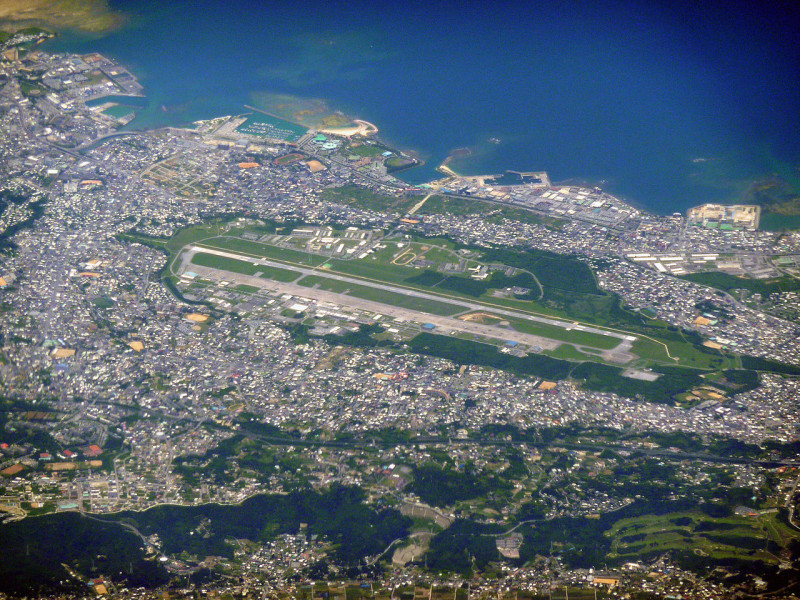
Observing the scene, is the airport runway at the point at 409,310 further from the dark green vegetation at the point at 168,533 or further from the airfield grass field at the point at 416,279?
Answer: the dark green vegetation at the point at 168,533

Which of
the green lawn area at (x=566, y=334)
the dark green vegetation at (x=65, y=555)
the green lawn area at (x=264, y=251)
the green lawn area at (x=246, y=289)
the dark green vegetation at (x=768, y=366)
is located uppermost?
the dark green vegetation at (x=768, y=366)

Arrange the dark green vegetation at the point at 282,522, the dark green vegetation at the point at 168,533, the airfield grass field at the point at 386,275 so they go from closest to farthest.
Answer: the dark green vegetation at the point at 168,533 → the dark green vegetation at the point at 282,522 → the airfield grass field at the point at 386,275

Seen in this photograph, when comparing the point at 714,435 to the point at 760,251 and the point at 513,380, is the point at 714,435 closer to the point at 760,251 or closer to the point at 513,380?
the point at 513,380

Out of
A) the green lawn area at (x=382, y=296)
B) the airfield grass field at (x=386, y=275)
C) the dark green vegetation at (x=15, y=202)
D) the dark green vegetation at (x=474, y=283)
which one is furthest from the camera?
the dark green vegetation at (x=15, y=202)

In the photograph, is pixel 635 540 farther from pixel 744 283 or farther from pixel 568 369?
pixel 744 283

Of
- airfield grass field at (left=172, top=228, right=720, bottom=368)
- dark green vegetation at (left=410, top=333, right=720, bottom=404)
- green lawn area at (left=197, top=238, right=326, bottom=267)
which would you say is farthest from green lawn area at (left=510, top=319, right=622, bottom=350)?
green lawn area at (left=197, top=238, right=326, bottom=267)

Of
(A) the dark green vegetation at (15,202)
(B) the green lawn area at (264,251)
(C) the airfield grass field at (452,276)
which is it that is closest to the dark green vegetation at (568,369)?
(C) the airfield grass field at (452,276)

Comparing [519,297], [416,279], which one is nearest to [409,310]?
[416,279]

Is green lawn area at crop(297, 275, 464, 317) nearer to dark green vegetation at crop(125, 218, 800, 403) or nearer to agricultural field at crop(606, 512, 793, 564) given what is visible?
dark green vegetation at crop(125, 218, 800, 403)
